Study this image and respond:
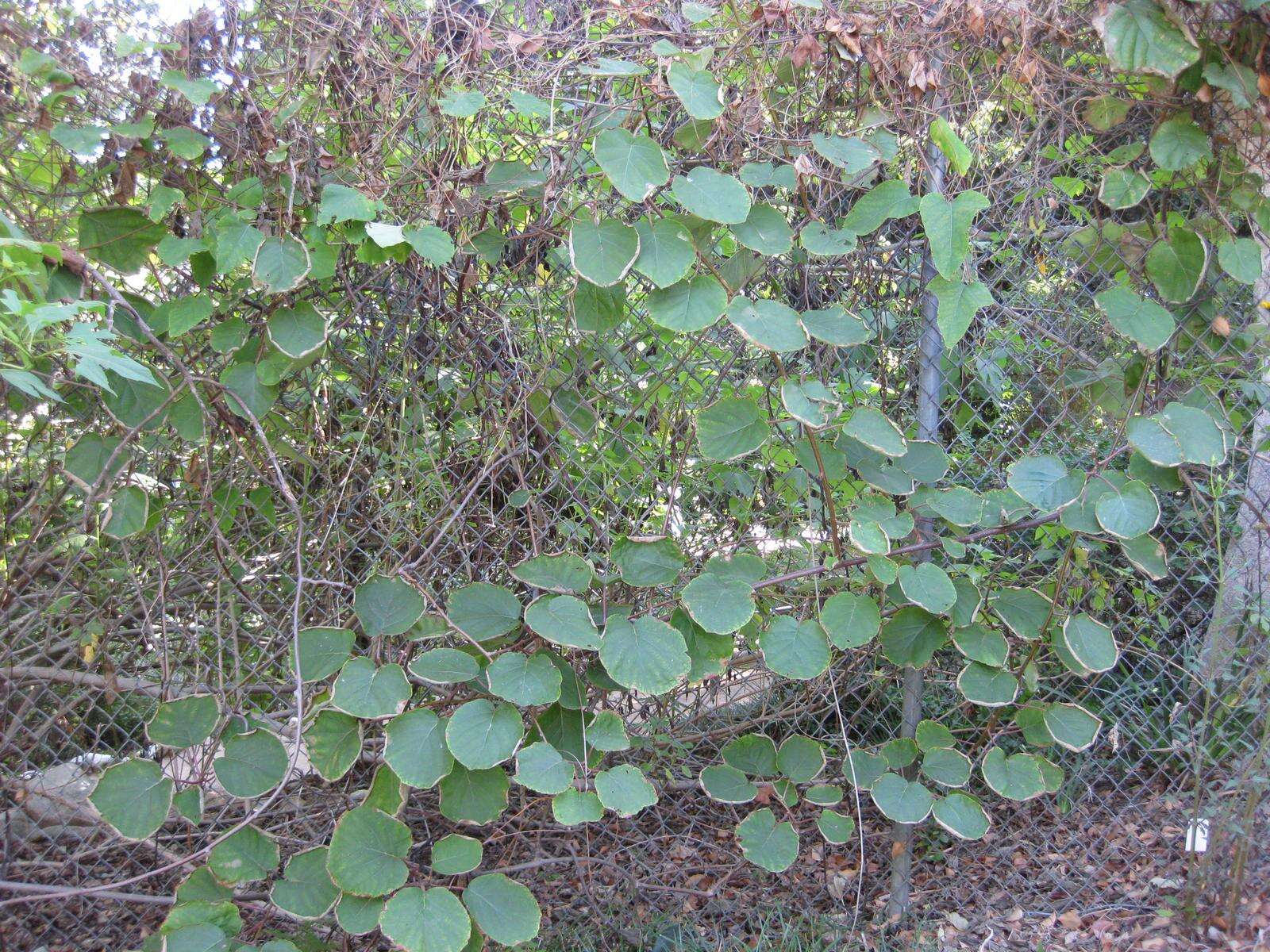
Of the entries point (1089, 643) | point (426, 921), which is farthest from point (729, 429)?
point (426, 921)

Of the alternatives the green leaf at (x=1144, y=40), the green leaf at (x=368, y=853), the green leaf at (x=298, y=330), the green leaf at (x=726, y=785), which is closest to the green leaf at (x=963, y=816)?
the green leaf at (x=726, y=785)

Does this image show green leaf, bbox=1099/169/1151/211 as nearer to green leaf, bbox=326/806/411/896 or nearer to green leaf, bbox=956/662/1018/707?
green leaf, bbox=956/662/1018/707

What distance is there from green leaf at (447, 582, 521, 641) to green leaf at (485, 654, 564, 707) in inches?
2.5

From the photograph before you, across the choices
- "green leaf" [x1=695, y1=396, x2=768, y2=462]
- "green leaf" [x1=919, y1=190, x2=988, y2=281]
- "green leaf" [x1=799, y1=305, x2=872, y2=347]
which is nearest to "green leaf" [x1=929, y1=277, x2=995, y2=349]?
"green leaf" [x1=919, y1=190, x2=988, y2=281]

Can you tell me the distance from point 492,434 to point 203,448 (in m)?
0.65

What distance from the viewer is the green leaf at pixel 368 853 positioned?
1.76 metres

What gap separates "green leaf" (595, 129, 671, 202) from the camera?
172 cm

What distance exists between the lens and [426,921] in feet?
5.68

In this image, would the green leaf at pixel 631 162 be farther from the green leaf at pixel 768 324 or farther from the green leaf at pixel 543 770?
the green leaf at pixel 543 770

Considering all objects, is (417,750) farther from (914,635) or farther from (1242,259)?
(1242,259)

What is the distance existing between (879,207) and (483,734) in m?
1.38

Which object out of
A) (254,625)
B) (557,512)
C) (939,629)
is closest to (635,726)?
(557,512)

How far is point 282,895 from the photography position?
72.4 inches

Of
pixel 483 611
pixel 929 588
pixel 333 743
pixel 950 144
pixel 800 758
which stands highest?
pixel 950 144
